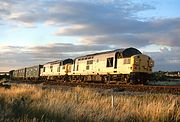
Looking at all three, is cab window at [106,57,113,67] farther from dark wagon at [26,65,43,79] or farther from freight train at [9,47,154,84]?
dark wagon at [26,65,43,79]

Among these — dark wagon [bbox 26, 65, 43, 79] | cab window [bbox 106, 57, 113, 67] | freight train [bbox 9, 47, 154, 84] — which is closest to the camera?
freight train [bbox 9, 47, 154, 84]

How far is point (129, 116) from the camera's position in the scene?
11531mm

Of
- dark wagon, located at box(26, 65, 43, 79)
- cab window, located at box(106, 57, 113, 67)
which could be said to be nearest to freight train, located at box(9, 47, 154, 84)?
cab window, located at box(106, 57, 113, 67)

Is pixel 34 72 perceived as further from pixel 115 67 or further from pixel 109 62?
pixel 115 67

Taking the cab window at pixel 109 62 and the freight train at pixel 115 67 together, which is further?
the cab window at pixel 109 62

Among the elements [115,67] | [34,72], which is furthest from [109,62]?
[34,72]

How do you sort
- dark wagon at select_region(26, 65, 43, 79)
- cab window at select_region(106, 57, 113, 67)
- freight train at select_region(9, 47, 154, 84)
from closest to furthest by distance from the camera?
freight train at select_region(9, 47, 154, 84) < cab window at select_region(106, 57, 113, 67) < dark wagon at select_region(26, 65, 43, 79)

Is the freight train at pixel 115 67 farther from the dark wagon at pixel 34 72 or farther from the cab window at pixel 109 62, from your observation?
the dark wagon at pixel 34 72

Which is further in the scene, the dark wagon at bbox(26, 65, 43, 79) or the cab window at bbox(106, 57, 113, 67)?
the dark wagon at bbox(26, 65, 43, 79)

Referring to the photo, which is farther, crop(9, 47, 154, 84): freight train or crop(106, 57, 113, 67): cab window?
crop(106, 57, 113, 67): cab window

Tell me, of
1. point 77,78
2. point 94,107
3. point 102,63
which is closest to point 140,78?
point 102,63

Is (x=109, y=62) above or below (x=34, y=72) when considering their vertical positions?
above

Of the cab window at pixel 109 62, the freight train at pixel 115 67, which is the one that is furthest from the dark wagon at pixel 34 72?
the cab window at pixel 109 62

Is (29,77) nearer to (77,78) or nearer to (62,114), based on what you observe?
(77,78)
